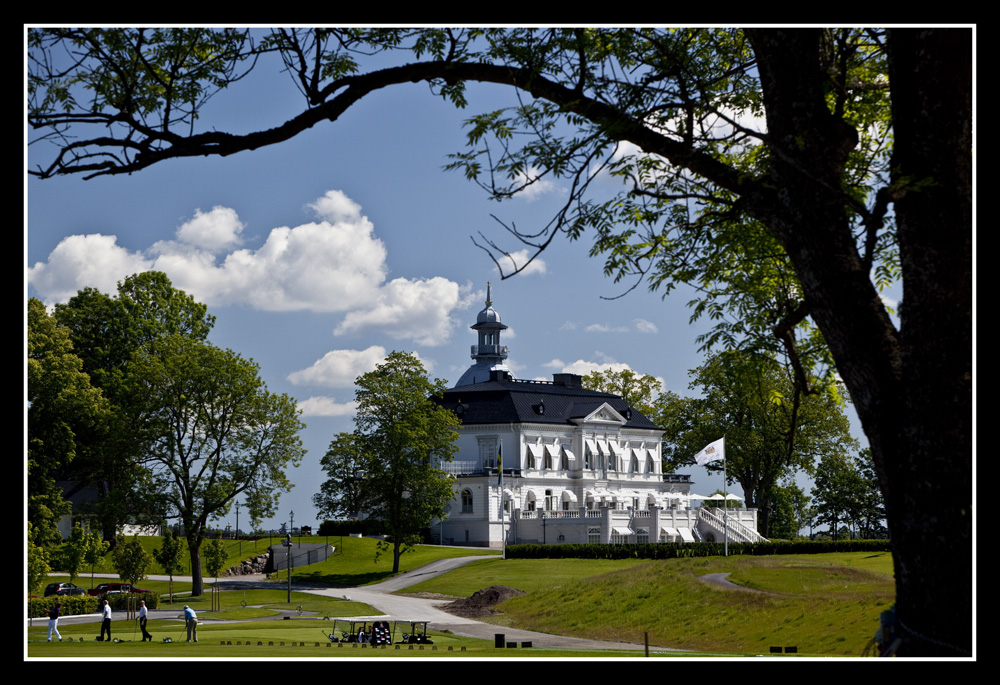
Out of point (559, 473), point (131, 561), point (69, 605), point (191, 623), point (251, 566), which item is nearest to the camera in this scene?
point (191, 623)

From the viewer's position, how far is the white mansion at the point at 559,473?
6200 centimetres

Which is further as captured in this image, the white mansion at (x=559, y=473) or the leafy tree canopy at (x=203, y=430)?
the white mansion at (x=559, y=473)

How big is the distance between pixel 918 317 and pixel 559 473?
6812 cm

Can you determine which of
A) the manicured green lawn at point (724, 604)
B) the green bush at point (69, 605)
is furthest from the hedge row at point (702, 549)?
the green bush at point (69, 605)

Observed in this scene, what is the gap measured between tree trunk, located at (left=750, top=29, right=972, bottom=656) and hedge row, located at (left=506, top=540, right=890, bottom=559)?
130ft

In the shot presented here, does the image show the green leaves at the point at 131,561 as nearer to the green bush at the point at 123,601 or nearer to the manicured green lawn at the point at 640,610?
the green bush at the point at 123,601

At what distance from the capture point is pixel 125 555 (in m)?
42.0

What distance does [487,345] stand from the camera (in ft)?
309

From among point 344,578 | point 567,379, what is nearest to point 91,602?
point 344,578

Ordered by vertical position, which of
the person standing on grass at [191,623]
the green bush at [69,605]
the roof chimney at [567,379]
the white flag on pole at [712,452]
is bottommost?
the green bush at [69,605]

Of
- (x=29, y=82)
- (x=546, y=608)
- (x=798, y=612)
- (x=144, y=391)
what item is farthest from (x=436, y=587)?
(x=29, y=82)

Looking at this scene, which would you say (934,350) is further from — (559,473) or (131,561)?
(559,473)

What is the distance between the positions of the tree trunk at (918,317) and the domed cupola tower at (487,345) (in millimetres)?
84236
